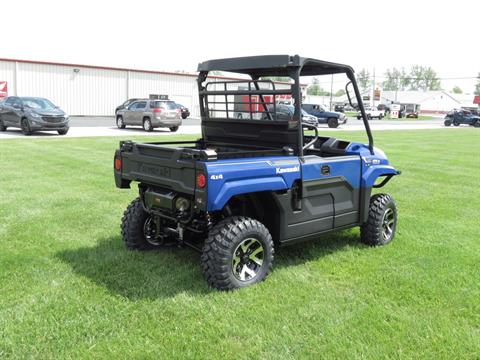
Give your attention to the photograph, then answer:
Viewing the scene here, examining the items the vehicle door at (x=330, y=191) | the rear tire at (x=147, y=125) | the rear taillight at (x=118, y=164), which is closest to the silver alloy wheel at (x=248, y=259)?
the vehicle door at (x=330, y=191)

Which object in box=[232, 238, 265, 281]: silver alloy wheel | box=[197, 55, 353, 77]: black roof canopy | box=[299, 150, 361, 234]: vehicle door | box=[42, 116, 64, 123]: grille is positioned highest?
box=[197, 55, 353, 77]: black roof canopy

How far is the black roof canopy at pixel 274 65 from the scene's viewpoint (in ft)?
14.3

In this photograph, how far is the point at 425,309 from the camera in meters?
3.94

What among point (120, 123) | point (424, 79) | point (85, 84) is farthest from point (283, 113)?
point (424, 79)

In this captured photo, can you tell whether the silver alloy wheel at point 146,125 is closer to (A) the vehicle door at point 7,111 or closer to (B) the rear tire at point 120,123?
(B) the rear tire at point 120,123

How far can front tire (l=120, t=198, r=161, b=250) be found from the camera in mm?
5070

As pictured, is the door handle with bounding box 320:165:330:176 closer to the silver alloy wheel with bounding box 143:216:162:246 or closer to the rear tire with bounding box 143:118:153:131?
the silver alloy wheel with bounding box 143:216:162:246

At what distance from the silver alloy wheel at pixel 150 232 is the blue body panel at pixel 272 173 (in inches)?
57.6

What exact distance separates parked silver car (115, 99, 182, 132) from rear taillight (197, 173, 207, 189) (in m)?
19.6

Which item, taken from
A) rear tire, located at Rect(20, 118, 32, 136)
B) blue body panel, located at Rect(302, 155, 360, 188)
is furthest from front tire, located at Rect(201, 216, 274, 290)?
rear tire, located at Rect(20, 118, 32, 136)

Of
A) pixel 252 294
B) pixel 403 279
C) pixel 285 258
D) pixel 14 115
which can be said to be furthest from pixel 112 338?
pixel 14 115

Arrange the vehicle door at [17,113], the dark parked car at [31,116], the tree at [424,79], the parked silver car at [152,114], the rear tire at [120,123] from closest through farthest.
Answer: the dark parked car at [31,116], the vehicle door at [17,113], the parked silver car at [152,114], the rear tire at [120,123], the tree at [424,79]

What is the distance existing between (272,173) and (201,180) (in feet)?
2.16

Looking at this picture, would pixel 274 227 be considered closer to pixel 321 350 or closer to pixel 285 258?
pixel 285 258
